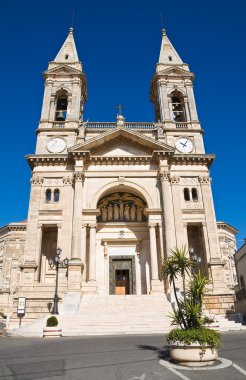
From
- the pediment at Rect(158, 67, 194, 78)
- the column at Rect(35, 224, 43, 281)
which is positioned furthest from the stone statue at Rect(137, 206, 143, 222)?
the pediment at Rect(158, 67, 194, 78)

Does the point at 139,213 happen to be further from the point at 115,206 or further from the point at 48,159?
the point at 48,159

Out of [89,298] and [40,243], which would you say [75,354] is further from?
[40,243]

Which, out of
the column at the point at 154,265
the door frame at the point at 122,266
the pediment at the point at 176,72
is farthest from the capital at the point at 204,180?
the pediment at the point at 176,72

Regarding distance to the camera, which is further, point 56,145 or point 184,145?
point 184,145

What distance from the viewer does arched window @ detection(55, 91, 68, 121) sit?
1281 inches

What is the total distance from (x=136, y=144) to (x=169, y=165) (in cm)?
374

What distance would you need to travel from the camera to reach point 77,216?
81.0 feet

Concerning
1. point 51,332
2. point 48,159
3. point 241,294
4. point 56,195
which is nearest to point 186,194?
point 241,294

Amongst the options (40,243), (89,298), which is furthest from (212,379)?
(40,243)

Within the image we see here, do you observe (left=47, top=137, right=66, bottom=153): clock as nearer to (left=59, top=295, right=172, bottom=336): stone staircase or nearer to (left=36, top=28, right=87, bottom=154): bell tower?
(left=36, top=28, right=87, bottom=154): bell tower

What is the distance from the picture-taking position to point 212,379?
6117 mm

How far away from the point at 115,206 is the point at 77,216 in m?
5.12

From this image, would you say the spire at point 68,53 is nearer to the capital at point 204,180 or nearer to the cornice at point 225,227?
the capital at point 204,180

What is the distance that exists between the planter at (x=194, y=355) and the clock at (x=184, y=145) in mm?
23106
